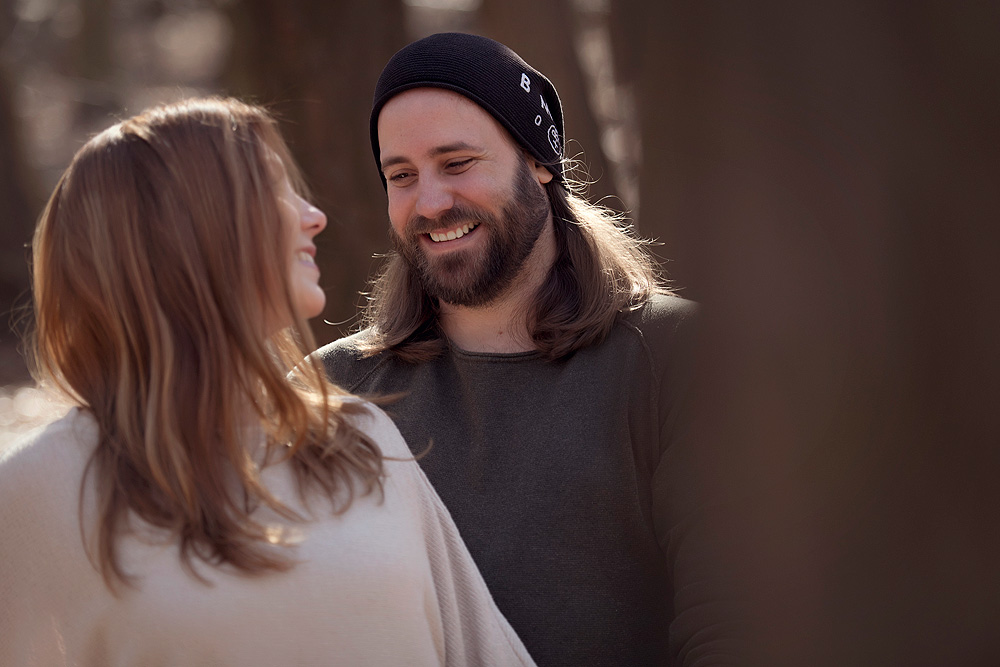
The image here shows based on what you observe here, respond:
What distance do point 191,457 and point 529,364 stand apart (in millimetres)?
1085

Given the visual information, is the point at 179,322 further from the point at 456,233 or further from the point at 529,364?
the point at 456,233

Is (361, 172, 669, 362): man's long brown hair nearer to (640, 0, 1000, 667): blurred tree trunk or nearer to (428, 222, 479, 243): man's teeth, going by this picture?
(428, 222, 479, 243): man's teeth

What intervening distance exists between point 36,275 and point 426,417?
3.52ft

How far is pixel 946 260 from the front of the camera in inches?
15.7

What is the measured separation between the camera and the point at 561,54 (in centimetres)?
427

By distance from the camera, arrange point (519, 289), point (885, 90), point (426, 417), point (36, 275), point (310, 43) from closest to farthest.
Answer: point (885, 90) → point (36, 275) → point (426, 417) → point (519, 289) → point (310, 43)

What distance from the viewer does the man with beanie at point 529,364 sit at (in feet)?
7.00

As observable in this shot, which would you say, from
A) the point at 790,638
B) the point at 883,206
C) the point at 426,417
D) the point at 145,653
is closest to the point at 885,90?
the point at 883,206

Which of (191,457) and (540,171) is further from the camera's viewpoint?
(540,171)

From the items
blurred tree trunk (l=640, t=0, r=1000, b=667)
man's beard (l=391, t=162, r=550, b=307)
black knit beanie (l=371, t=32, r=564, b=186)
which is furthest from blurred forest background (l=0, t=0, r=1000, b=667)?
black knit beanie (l=371, t=32, r=564, b=186)

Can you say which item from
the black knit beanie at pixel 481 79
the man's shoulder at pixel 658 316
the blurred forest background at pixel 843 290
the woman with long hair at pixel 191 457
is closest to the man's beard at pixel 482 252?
the black knit beanie at pixel 481 79

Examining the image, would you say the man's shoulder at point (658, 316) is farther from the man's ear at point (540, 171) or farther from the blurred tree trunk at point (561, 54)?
the blurred tree trunk at point (561, 54)

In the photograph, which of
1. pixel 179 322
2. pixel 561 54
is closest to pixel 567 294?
pixel 179 322

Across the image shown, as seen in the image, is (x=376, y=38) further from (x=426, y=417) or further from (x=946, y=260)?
(x=946, y=260)
